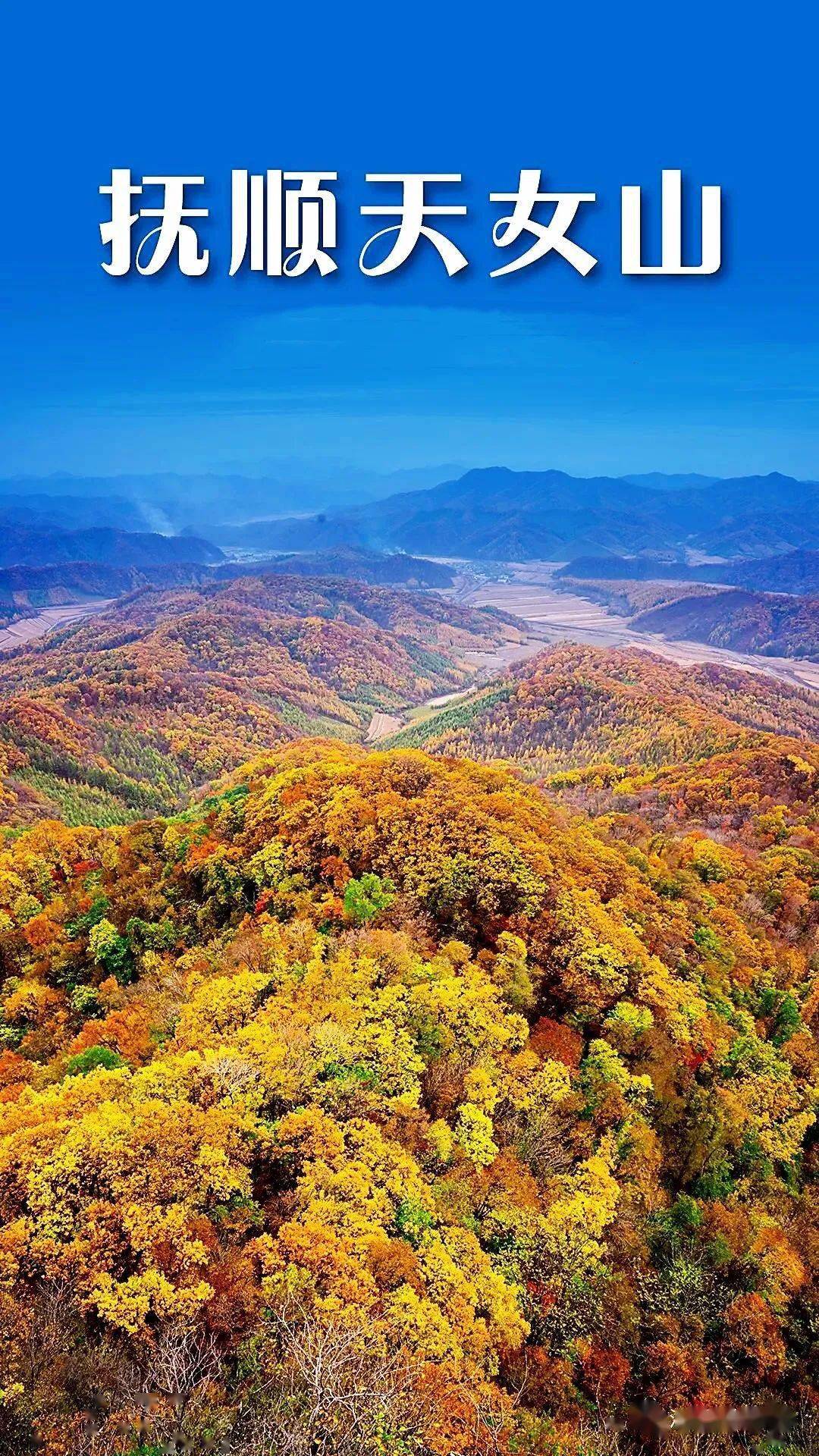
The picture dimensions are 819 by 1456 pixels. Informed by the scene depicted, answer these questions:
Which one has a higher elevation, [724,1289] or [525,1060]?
[525,1060]

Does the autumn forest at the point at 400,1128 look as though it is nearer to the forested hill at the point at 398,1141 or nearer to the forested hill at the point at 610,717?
the forested hill at the point at 398,1141

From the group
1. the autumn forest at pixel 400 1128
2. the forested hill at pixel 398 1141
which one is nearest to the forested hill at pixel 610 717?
the autumn forest at pixel 400 1128

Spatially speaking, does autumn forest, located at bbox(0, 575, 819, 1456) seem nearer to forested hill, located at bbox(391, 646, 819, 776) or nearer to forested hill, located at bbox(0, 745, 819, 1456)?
forested hill, located at bbox(0, 745, 819, 1456)

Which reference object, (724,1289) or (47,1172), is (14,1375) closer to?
(47,1172)

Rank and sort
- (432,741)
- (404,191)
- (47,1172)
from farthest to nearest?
(432,741)
(404,191)
(47,1172)

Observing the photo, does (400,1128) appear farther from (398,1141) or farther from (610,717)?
(610,717)

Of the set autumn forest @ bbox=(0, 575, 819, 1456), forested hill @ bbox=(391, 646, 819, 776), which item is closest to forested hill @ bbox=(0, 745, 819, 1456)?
autumn forest @ bbox=(0, 575, 819, 1456)

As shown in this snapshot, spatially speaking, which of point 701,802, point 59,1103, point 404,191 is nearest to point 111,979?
point 59,1103
